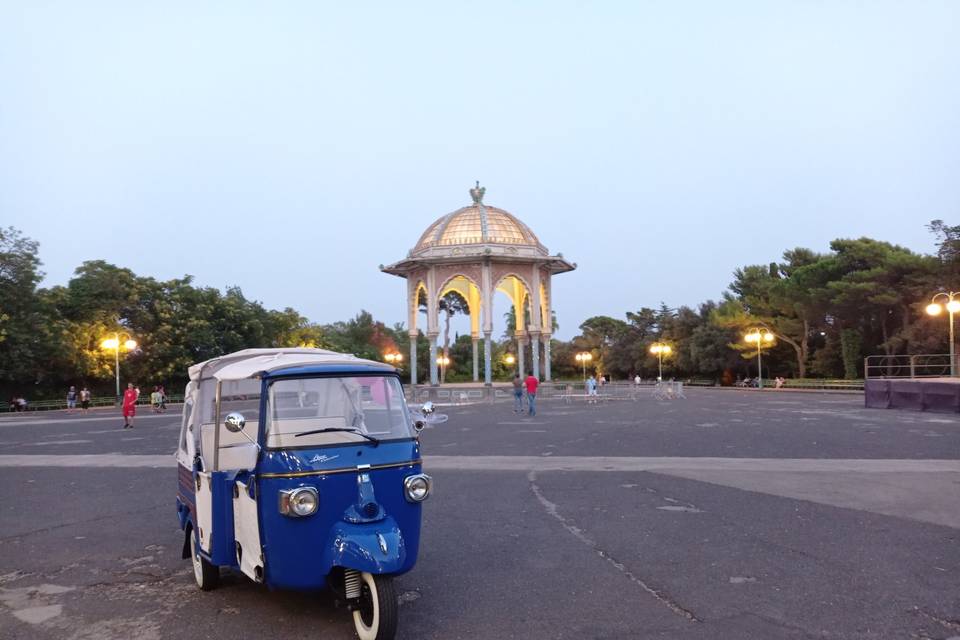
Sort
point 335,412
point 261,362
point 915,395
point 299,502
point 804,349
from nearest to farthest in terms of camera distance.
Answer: point 299,502 < point 335,412 < point 261,362 < point 915,395 < point 804,349

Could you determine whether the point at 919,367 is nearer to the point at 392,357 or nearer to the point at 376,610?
the point at 376,610

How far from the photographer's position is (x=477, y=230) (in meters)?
54.7

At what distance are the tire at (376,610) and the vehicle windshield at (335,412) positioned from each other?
104 centimetres

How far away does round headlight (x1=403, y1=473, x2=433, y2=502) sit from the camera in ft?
18.8

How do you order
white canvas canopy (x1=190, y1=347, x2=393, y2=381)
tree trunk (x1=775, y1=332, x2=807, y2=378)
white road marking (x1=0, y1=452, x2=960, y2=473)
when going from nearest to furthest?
white canvas canopy (x1=190, y1=347, x2=393, y2=381), white road marking (x1=0, y1=452, x2=960, y2=473), tree trunk (x1=775, y1=332, x2=807, y2=378)

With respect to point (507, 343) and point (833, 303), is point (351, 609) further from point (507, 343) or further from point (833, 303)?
point (507, 343)

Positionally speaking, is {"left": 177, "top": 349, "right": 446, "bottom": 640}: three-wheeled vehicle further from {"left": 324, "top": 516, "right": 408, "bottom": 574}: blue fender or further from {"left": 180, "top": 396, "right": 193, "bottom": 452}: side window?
{"left": 180, "top": 396, "right": 193, "bottom": 452}: side window

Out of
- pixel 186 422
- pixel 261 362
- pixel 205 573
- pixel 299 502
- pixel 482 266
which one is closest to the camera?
pixel 299 502

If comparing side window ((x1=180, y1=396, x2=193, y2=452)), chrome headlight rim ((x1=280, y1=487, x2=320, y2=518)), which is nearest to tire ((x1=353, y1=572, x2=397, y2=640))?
chrome headlight rim ((x1=280, y1=487, x2=320, y2=518))

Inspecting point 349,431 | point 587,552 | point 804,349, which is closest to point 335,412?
point 349,431

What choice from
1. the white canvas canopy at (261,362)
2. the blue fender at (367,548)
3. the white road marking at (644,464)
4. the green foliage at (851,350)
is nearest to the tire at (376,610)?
the blue fender at (367,548)

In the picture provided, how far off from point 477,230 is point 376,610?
50302mm

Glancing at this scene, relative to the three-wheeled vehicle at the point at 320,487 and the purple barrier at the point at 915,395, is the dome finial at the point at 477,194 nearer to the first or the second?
the purple barrier at the point at 915,395

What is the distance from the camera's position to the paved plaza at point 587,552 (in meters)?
5.73
